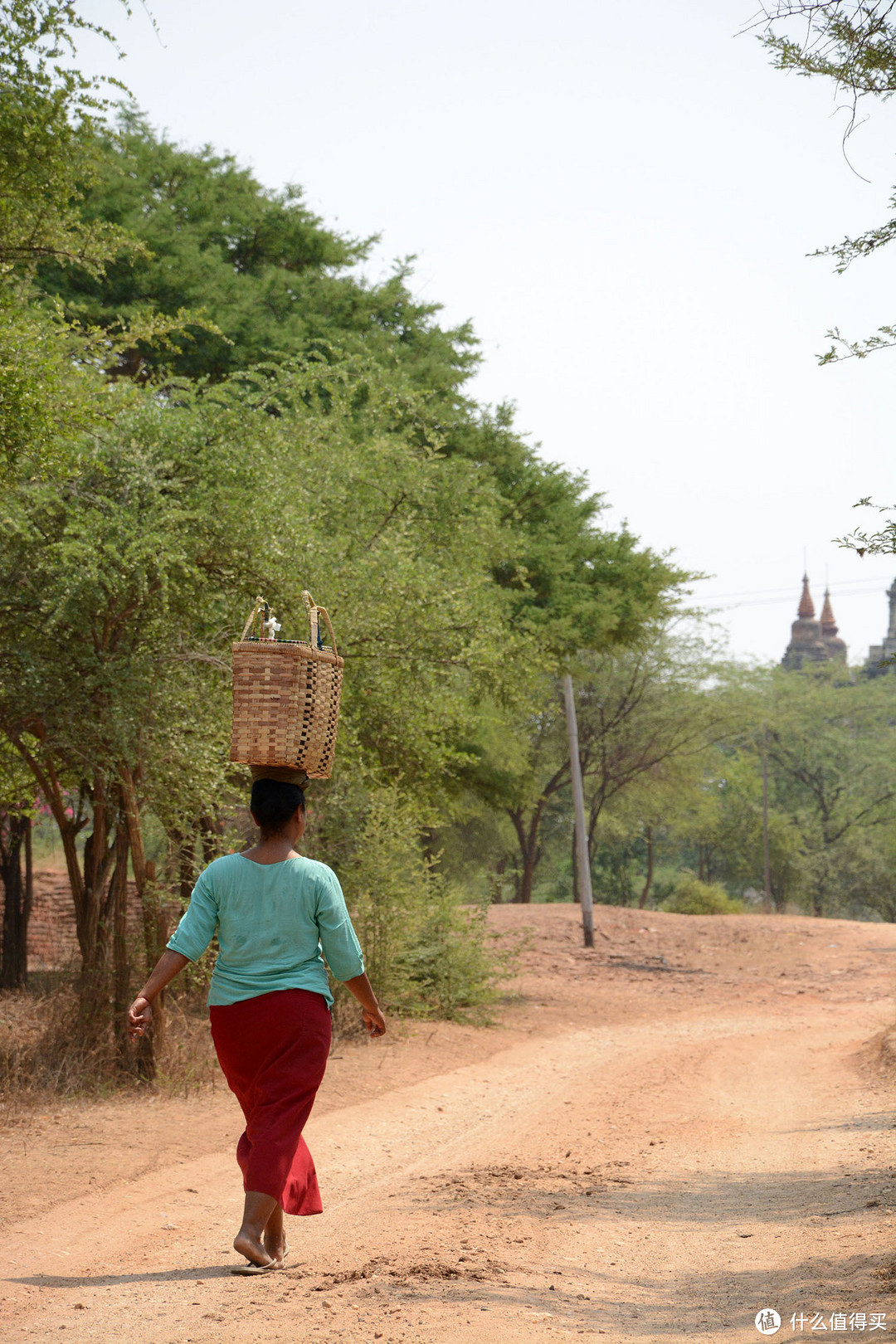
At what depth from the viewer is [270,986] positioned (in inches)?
170

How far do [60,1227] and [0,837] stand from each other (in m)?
9.61

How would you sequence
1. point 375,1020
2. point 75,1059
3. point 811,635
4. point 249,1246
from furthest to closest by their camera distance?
point 811,635 → point 75,1059 → point 375,1020 → point 249,1246

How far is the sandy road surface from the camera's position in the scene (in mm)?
3910

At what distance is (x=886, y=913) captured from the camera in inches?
1983

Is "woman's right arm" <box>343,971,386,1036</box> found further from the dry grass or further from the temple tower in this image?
the temple tower

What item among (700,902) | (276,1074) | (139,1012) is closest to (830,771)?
(700,902)

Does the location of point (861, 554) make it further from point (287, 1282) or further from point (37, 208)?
point (37, 208)

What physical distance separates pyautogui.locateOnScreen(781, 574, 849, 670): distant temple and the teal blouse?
88521 millimetres

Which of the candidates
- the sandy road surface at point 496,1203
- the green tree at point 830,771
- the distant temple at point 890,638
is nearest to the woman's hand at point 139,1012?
the sandy road surface at point 496,1203

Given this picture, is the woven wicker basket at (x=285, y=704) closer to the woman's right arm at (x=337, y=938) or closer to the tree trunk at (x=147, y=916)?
the woman's right arm at (x=337, y=938)

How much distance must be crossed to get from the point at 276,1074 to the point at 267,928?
0.52m

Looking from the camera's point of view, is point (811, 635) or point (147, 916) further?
point (811, 635)

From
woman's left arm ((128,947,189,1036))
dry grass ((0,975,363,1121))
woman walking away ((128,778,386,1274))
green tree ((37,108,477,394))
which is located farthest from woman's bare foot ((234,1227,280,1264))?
green tree ((37,108,477,394))

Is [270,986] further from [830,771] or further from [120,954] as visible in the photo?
[830,771]
